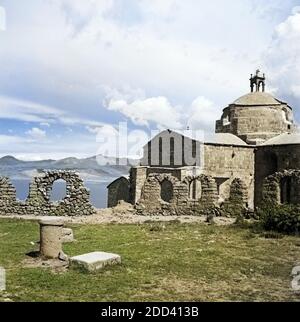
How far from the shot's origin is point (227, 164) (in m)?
28.8

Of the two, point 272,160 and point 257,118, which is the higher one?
point 257,118

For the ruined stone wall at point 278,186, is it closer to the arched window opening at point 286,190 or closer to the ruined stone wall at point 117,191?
the arched window opening at point 286,190

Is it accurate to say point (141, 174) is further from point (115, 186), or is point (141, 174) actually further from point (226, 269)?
point (226, 269)

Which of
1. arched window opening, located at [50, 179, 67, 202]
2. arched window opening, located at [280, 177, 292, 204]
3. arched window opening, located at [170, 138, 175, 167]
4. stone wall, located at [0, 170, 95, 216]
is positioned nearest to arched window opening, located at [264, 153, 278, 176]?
arched window opening, located at [170, 138, 175, 167]

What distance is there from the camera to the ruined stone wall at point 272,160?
89.3ft

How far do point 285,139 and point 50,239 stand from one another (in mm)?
22723

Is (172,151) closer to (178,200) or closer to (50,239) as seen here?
(178,200)

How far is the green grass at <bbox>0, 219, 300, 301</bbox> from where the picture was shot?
23.9 feet

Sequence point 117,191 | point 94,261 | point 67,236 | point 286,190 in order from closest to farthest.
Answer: point 94,261
point 67,236
point 286,190
point 117,191

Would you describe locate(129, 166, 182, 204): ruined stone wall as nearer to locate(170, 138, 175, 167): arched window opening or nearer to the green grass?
locate(170, 138, 175, 167): arched window opening

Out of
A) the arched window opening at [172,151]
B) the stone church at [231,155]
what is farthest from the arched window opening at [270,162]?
the arched window opening at [172,151]

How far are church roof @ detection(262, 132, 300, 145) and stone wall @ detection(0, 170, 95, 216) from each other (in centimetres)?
1509

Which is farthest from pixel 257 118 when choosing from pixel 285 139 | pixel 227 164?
pixel 227 164
